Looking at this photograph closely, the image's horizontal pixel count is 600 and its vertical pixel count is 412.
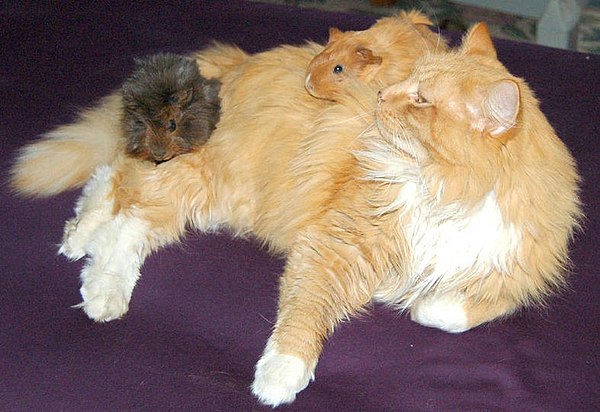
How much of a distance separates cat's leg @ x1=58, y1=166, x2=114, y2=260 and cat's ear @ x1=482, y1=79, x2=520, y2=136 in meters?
1.07

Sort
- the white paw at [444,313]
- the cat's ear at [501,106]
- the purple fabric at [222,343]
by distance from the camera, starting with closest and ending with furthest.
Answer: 1. the cat's ear at [501,106]
2. the purple fabric at [222,343]
3. the white paw at [444,313]

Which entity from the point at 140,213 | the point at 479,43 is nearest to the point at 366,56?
the point at 479,43

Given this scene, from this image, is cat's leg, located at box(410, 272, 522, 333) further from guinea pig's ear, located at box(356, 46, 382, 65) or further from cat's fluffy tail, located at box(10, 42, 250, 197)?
cat's fluffy tail, located at box(10, 42, 250, 197)

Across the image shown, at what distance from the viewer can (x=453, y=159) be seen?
1604 millimetres

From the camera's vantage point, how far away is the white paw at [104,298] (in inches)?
74.0

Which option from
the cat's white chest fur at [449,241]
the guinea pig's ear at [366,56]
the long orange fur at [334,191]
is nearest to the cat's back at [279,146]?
the long orange fur at [334,191]

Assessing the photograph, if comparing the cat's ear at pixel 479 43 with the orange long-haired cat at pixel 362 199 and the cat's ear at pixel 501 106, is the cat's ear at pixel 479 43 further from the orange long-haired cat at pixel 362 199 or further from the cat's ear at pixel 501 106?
the cat's ear at pixel 501 106

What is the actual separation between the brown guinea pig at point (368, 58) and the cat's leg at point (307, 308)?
41cm

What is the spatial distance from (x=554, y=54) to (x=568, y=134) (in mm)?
480

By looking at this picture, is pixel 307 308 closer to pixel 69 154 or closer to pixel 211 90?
pixel 211 90

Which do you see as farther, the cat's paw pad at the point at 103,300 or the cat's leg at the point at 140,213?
the cat's leg at the point at 140,213

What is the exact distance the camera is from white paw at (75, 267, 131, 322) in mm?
1881

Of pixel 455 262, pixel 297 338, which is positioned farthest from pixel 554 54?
pixel 297 338

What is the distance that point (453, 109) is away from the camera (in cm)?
160
